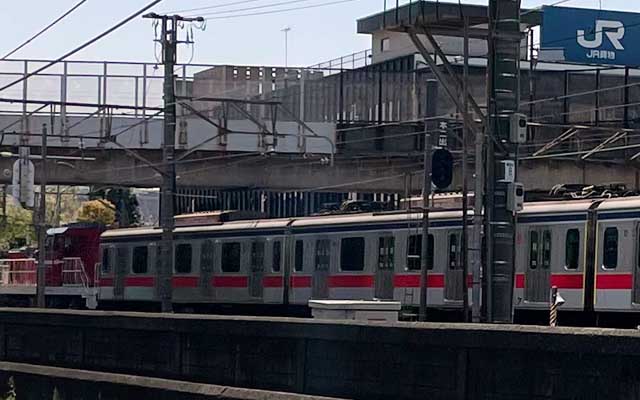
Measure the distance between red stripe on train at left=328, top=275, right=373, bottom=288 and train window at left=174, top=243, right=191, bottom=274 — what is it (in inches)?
348

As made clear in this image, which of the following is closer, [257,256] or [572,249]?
[572,249]

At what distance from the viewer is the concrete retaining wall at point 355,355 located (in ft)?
34.6

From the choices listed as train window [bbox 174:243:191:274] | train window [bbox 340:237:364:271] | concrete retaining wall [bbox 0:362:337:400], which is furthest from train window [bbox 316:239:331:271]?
concrete retaining wall [bbox 0:362:337:400]

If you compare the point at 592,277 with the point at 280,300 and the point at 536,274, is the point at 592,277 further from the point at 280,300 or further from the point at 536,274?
the point at 280,300

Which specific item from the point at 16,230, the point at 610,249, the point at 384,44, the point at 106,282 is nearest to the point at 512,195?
the point at 610,249

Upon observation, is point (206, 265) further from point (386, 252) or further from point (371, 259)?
point (386, 252)

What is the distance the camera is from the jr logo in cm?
7350

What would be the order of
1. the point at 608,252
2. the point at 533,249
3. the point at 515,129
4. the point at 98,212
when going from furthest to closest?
the point at 98,212 < the point at 533,249 < the point at 608,252 < the point at 515,129

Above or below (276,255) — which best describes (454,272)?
below

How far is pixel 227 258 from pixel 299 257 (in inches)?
153

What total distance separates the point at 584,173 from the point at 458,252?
17.1m

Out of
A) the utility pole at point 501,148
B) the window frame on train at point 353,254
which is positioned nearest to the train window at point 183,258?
the window frame on train at point 353,254

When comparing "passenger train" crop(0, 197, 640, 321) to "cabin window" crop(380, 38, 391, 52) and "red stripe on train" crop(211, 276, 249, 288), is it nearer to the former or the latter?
"red stripe on train" crop(211, 276, 249, 288)

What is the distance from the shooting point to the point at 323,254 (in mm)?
38375
